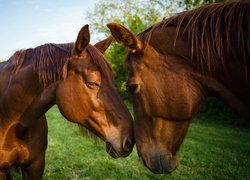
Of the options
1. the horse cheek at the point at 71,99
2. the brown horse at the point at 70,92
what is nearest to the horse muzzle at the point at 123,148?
the brown horse at the point at 70,92

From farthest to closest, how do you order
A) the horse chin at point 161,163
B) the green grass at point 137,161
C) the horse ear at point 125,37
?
the green grass at point 137,161
the horse chin at point 161,163
the horse ear at point 125,37

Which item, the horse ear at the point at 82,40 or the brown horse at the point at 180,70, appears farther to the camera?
the horse ear at the point at 82,40

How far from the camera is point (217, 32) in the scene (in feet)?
6.79

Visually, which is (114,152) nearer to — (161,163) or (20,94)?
(161,163)

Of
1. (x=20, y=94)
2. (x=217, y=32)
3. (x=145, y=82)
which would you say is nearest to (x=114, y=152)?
(x=145, y=82)

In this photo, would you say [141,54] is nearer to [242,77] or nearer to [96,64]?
[96,64]

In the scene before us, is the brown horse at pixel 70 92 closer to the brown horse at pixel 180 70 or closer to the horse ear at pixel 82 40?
the horse ear at pixel 82 40

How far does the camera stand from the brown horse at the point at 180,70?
2.08 m

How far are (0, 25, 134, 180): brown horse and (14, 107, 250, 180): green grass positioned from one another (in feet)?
1.73

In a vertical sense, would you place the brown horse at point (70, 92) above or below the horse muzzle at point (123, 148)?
above

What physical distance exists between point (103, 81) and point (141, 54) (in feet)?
1.66

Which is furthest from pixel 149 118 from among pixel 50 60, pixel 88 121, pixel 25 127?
pixel 25 127

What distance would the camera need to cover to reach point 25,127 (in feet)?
10.2

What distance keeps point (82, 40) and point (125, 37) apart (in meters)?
0.53
